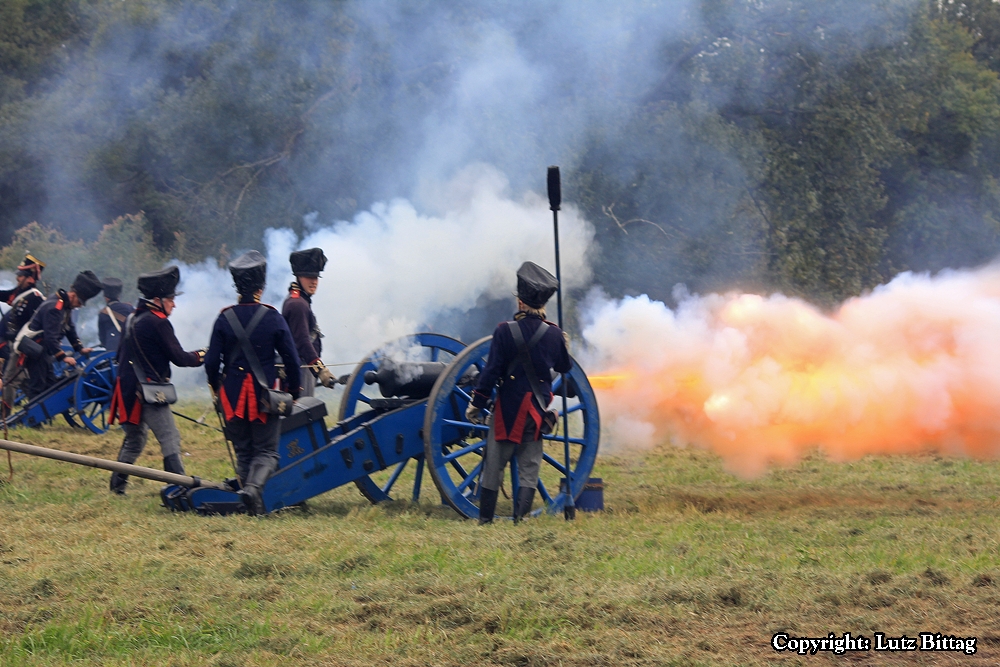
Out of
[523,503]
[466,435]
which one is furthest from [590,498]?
[466,435]

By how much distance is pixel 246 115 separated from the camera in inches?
647

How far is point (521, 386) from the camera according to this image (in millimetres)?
5801

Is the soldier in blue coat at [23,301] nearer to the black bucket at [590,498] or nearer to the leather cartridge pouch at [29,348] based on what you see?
the leather cartridge pouch at [29,348]

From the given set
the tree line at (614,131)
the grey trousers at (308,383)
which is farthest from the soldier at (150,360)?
the tree line at (614,131)

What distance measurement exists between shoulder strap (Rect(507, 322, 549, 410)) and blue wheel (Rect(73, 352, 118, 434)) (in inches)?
227

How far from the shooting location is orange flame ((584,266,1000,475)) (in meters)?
7.30

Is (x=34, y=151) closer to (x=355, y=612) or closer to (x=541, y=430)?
(x=541, y=430)

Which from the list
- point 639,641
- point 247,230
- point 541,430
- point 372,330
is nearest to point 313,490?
point 541,430

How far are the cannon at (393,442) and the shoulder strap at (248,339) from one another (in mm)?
362

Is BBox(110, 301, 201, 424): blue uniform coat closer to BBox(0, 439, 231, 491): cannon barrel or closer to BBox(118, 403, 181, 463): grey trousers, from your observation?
BBox(118, 403, 181, 463): grey trousers

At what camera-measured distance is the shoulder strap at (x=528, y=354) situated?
18.9 feet

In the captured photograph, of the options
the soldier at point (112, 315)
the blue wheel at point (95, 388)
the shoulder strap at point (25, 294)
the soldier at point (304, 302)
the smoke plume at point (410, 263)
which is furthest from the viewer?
the smoke plume at point (410, 263)

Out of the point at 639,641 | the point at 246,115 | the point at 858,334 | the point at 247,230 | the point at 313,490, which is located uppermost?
the point at 246,115

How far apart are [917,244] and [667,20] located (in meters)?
7.79
